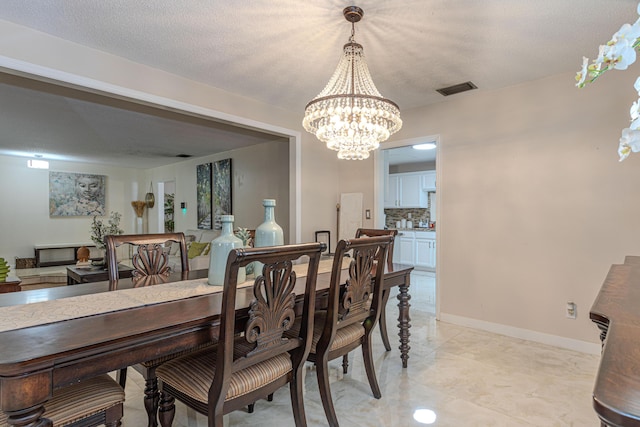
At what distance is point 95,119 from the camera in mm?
4203

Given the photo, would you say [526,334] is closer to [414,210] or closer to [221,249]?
[221,249]

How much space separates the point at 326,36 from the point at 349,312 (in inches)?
73.8

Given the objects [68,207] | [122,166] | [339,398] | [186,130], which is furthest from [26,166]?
[339,398]

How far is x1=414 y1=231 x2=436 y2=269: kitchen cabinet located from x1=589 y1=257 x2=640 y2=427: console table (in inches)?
209

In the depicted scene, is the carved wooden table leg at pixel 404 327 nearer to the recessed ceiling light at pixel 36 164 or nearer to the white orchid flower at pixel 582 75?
the white orchid flower at pixel 582 75

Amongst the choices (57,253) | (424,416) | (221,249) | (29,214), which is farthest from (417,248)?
(29,214)

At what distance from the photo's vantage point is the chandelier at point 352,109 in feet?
6.80

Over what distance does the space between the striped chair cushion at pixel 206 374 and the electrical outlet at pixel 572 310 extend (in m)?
2.68

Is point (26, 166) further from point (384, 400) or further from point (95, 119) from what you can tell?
point (384, 400)

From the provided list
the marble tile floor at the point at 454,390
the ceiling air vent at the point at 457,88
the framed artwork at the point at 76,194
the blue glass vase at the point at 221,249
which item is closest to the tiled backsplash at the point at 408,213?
the ceiling air vent at the point at 457,88

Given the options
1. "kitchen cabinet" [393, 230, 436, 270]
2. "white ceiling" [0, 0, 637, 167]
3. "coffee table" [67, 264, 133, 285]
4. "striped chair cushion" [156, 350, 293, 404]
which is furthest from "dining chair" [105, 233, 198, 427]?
"kitchen cabinet" [393, 230, 436, 270]

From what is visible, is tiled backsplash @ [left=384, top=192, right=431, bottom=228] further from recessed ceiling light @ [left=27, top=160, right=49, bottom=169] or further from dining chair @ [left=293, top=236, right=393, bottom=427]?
recessed ceiling light @ [left=27, top=160, right=49, bottom=169]

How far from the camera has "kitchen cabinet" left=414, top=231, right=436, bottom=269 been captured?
654cm

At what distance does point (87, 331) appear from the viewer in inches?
45.2
